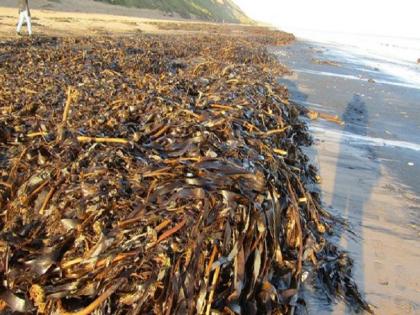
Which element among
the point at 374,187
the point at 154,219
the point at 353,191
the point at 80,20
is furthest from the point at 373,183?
the point at 80,20

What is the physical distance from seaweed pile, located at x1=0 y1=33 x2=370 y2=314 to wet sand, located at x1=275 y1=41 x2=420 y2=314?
0.33 m

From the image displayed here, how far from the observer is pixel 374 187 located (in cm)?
517

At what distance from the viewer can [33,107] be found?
154 inches

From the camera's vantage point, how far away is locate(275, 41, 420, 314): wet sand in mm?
3111

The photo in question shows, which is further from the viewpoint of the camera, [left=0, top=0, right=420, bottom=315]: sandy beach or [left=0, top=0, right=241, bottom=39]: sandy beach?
[left=0, top=0, right=241, bottom=39]: sandy beach

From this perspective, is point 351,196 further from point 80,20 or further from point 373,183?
point 80,20

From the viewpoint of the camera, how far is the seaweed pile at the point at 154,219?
200 cm

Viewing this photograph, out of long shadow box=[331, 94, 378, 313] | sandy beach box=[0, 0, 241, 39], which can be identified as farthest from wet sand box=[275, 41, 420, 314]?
sandy beach box=[0, 0, 241, 39]

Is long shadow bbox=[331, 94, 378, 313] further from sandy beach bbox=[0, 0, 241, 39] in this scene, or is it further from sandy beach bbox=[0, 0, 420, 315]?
sandy beach bbox=[0, 0, 241, 39]

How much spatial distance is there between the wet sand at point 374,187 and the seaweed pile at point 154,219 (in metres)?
0.33

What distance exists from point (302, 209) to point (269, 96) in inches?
96.2

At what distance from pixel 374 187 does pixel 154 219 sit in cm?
377

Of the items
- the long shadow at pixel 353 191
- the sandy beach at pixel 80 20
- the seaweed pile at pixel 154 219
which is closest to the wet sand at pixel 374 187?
the long shadow at pixel 353 191

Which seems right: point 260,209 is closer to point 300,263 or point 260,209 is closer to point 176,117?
point 300,263
